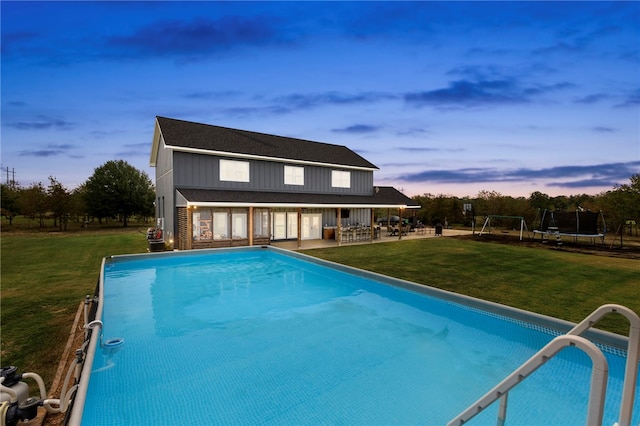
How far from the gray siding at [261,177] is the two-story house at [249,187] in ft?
0.17

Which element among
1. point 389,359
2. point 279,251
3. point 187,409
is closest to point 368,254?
point 279,251

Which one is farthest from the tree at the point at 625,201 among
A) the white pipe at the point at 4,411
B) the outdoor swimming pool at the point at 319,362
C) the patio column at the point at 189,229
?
the white pipe at the point at 4,411

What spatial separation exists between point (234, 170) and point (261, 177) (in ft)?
5.80

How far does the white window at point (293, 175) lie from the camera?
20438mm

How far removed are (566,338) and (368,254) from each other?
43.3 ft

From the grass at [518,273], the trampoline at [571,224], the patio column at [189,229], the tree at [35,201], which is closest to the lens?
the grass at [518,273]

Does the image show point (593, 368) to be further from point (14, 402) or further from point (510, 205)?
point (510, 205)

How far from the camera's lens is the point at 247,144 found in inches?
779

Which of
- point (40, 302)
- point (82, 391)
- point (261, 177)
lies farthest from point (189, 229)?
point (82, 391)

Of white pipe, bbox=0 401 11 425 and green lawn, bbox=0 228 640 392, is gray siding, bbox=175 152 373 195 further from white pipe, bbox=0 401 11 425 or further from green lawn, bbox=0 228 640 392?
white pipe, bbox=0 401 11 425

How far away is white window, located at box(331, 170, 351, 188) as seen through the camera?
22750 millimetres

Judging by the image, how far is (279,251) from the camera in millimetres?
15953

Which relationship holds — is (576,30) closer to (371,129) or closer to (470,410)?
(470,410)

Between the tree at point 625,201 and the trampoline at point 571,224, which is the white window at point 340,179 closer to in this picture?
the trampoline at point 571,224
